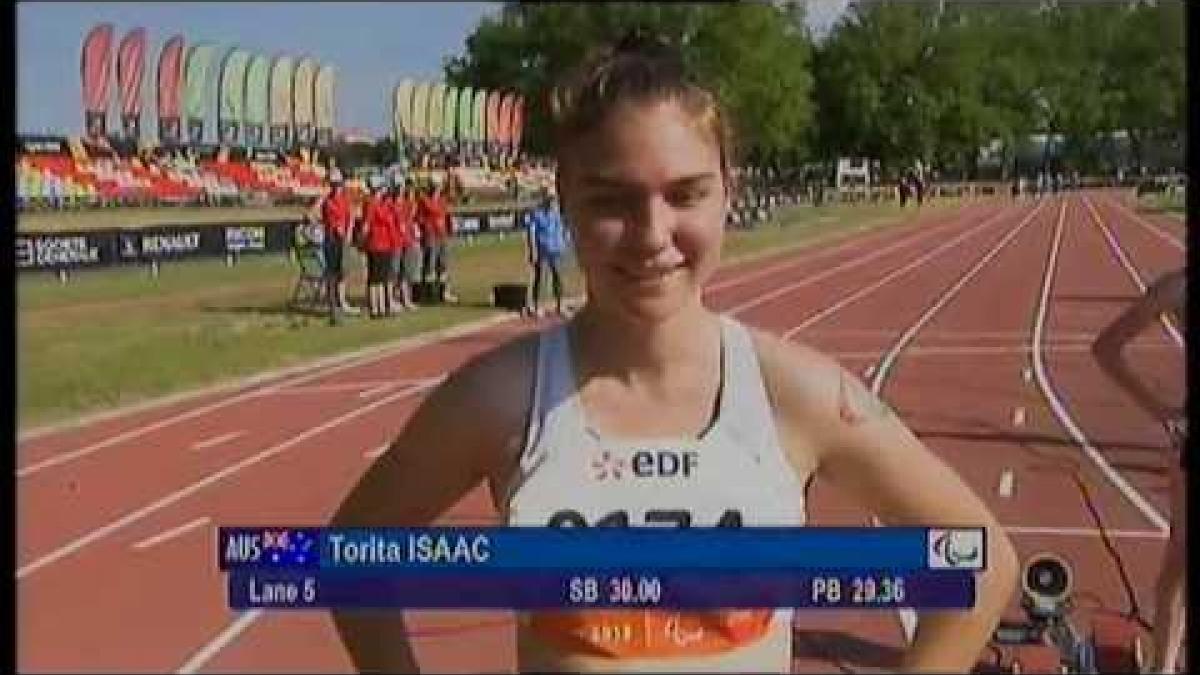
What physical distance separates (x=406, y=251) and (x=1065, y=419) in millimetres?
1250

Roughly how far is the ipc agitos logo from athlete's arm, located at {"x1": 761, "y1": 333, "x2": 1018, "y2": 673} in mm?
20

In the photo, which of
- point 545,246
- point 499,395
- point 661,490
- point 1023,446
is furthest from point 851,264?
point 499,395

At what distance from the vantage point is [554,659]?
225 centimetres

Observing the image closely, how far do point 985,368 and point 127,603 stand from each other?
1.58m

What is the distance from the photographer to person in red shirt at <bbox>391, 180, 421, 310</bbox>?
2.96 meters

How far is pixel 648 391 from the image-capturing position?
7.07ft

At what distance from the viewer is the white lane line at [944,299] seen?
2930mm

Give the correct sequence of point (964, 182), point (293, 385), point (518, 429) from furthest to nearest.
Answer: point (964, 182) → point (293, 385) → point (518, 429)

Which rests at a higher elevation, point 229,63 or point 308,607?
point 229,63

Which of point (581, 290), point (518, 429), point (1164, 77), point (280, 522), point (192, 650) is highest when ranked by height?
point (1164, 77)

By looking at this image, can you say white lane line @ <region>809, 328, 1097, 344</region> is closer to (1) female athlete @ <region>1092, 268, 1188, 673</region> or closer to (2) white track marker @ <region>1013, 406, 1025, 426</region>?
(1) female athlete @ <region>1092, 268, 1188, 673</region>

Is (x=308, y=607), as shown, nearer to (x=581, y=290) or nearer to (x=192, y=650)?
(x=192, y=650)

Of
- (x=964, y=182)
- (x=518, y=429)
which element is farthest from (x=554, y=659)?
(x=964, y=182)

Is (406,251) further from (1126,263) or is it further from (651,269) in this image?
(1126,263)
